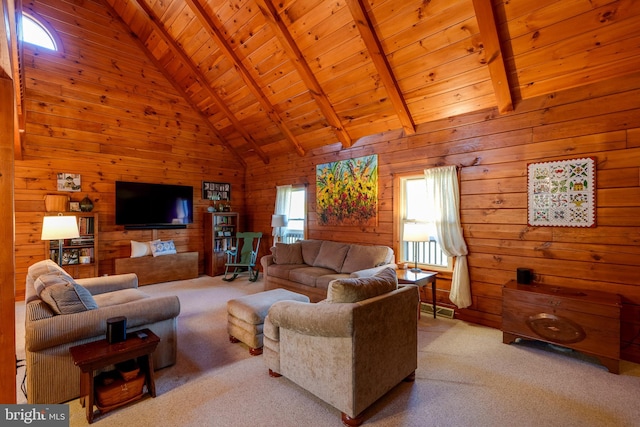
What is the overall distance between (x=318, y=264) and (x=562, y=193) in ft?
10.6

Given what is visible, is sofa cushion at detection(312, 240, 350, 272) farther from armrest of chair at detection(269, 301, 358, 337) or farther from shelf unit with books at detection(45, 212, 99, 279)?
shelf unit with books at detection(45, 212, 99, 279)

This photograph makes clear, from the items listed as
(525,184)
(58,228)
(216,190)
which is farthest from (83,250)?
(525,184)

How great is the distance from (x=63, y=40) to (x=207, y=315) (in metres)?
5.21

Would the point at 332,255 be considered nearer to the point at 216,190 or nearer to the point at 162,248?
the point at 162,248

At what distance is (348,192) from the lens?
16.6 ft

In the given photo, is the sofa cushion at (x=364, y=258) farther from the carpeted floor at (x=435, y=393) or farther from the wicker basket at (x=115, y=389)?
the wicker basket at (x=115, y=389)

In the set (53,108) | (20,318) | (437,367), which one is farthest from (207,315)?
(53,108)

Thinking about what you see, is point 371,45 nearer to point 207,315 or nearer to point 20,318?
point 207,315

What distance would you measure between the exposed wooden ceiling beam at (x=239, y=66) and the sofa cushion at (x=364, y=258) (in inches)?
95.0

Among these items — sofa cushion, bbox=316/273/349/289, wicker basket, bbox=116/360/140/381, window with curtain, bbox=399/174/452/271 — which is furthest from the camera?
window with curtain, bbox=399/174/452/271

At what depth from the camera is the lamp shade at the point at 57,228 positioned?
12.6 feet

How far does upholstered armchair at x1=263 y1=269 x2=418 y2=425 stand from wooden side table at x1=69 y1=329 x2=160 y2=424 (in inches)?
35.8

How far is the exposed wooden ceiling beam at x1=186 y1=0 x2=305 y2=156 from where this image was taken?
4.13m

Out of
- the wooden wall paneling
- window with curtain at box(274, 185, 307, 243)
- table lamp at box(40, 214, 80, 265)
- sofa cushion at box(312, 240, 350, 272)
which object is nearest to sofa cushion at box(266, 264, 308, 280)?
sofa cushion at box(312, 240, 350, 272)
